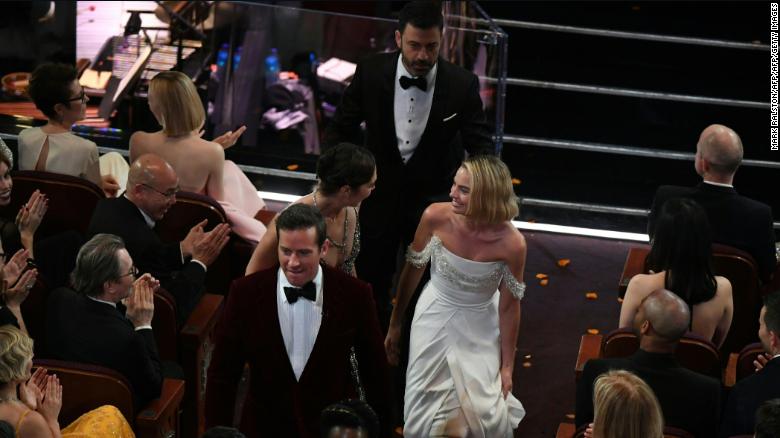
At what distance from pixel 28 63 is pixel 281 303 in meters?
4.94

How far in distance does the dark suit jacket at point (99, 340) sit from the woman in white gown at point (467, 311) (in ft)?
3.46

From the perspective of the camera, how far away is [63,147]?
5168 mm

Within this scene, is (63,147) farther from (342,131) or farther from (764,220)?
(764,220)

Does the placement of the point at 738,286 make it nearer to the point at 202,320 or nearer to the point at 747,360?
the point at 747,360

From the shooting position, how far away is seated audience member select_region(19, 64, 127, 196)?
17.0 ft

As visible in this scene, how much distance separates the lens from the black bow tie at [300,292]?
3.51 metres

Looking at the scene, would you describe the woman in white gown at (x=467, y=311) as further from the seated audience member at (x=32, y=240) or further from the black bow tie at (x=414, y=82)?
the seated audience member at (x=32, y=240)

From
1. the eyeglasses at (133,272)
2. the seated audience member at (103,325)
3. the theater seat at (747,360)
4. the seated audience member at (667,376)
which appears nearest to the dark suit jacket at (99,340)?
the seated audience member at (103,325)

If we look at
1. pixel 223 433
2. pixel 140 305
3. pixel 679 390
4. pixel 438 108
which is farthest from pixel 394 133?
pixel 223 433

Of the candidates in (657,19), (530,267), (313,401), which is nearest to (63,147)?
(313,401)

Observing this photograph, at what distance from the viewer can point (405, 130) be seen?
5137 mm

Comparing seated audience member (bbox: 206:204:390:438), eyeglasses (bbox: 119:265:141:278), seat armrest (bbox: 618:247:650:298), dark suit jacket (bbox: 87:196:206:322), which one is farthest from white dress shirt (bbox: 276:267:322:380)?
seat armrest (bbox: 618:247:650:298)

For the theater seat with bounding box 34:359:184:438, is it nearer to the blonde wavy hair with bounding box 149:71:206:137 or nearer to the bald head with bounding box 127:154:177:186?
the bald head with bounding box 127:154:177:186

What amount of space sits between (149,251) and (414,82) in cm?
132
